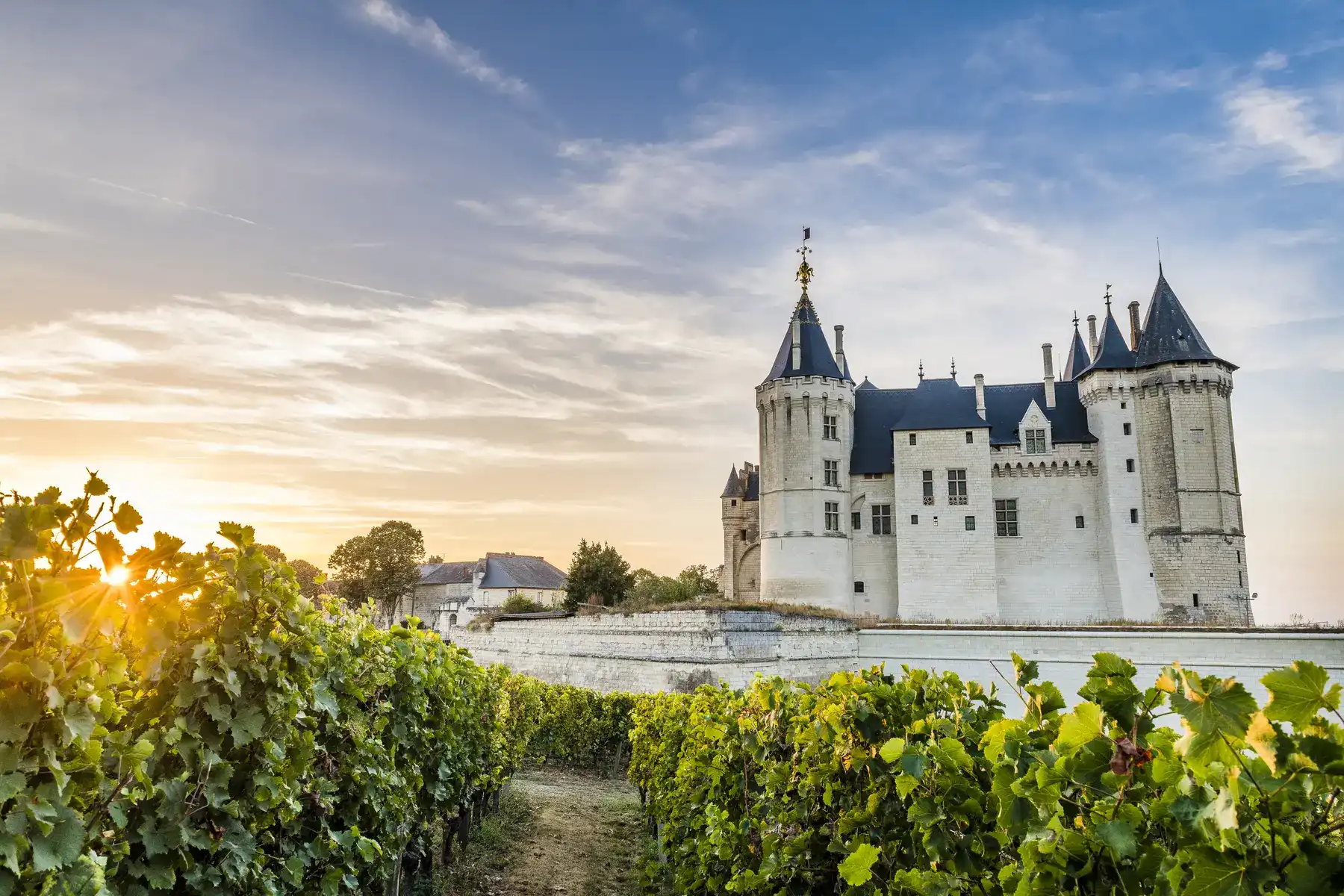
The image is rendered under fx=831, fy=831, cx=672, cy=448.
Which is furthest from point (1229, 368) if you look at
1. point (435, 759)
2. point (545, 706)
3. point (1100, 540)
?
point (435, 759)

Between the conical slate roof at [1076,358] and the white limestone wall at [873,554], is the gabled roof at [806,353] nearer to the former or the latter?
the white limestone wall at [873,554]

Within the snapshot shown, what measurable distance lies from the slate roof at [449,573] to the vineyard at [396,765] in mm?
57540

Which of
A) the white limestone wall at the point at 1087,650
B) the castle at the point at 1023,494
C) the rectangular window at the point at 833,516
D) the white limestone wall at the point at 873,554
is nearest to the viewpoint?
the white limestone wall at the point at 1087,650

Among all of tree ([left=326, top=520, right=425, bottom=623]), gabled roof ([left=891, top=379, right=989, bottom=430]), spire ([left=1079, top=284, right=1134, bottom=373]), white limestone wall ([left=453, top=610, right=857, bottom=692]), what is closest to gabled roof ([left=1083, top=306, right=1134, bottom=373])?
spire ([left=1079, top=284, right=1134, bottom=373])

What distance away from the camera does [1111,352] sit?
129 ft

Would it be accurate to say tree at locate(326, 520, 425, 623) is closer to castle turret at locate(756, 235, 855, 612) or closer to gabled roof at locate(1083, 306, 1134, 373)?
castle turret at locate(756, 235, 855, 612)

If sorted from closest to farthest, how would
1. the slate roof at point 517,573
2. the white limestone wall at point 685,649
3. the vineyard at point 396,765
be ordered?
the vineyard at point 396,765 < the white limestone wall at point 685,649 < the slate roof at point 517,573

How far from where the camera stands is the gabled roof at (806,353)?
131 ft

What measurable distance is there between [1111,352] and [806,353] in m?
14.3

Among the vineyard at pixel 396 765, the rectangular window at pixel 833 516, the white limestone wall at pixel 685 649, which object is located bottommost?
the white limestone wall at pixel 685 649

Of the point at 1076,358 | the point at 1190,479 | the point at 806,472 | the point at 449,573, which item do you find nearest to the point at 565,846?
the point at 806,472

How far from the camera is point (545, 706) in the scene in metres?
20.8

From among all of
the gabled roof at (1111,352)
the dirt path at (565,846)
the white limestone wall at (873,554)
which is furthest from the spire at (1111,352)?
the dirt path at (565,846)

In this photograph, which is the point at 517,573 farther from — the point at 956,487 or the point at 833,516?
the point at 956,487
